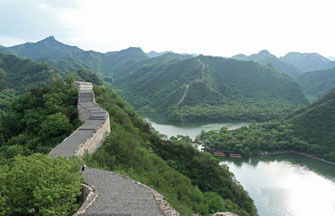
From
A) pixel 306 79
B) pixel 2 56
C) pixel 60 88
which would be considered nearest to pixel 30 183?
pixel 60 88

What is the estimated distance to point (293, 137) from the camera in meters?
44.5

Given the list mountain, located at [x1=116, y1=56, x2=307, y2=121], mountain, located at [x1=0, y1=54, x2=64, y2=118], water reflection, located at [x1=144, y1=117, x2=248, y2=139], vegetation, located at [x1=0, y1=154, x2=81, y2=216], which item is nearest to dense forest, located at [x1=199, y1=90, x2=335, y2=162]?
water reflection, located at [x1=144, y1=117, x2=248, y2=139]

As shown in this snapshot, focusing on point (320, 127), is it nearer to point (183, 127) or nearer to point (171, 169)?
point (183, 127)

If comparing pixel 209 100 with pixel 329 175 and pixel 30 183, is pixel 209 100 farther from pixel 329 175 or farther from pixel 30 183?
pixel 30 183

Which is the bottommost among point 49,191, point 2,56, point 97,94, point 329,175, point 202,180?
point 329,175

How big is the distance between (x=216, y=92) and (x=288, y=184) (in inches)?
2273

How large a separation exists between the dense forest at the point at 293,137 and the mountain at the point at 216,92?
56.4ft

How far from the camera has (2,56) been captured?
73.1 m

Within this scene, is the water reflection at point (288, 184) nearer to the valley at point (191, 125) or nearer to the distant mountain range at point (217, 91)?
the valley at point (191, 125)

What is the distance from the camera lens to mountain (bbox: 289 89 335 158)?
132 feet

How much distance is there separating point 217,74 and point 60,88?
8838 centimetres

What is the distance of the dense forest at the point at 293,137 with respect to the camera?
1606 inches

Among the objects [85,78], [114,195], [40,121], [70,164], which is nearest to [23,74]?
[85,78]

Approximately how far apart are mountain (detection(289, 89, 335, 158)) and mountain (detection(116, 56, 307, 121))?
16666 mm
